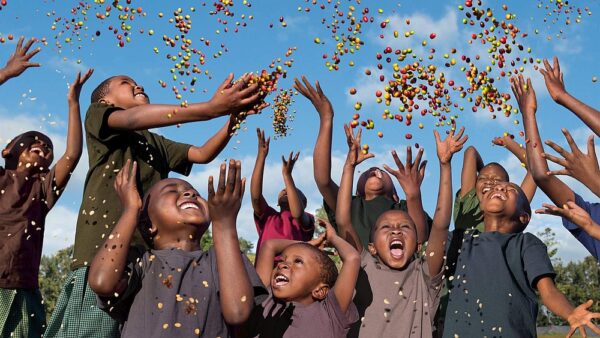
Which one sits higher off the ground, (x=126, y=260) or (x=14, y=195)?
(x=14, y=195)

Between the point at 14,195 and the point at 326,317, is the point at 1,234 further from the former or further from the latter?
the point at 326,317

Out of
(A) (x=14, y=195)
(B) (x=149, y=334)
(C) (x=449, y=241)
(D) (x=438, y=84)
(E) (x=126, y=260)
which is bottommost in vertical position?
(B) (x=149, y=334)

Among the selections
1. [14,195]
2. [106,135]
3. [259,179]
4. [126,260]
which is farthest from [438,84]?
[14,195]

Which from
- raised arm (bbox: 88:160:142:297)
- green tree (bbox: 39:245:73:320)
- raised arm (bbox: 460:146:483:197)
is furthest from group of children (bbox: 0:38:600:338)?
green tree (bbox: 39:245:73:320)

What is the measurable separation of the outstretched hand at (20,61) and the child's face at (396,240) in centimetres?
305

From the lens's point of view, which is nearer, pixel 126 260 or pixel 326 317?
pixel 126 260

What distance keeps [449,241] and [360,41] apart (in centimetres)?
168

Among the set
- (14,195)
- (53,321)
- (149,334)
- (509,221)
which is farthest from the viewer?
(14,195)

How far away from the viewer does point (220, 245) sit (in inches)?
156

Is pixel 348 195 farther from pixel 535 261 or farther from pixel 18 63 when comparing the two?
pixel 18 63

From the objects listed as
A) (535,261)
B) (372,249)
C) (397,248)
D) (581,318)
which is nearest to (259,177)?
(372,249)

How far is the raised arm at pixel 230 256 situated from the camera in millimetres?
3836

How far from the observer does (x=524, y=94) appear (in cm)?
593

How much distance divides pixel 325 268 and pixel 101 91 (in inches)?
81.6
